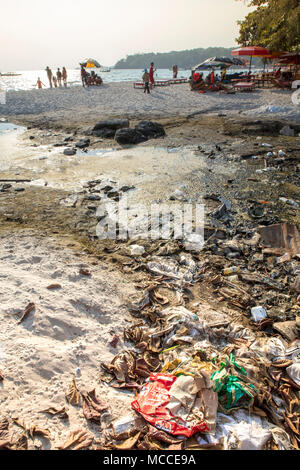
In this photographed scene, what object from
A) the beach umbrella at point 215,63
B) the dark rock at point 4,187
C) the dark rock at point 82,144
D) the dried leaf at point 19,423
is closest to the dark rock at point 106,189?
the dark rock at point 4,187

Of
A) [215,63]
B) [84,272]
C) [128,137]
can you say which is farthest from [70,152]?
[215,63]

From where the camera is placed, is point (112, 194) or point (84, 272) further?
point (112, 194)

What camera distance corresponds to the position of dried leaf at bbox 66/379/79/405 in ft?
7.32

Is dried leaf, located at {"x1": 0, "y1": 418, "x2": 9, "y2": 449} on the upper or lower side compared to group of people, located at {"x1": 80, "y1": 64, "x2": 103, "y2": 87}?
lower

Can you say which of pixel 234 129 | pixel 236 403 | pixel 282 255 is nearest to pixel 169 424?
pixel 236 403

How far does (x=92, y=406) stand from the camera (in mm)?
2223

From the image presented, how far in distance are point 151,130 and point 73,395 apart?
9.48 metres

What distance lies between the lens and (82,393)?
2.32 metres

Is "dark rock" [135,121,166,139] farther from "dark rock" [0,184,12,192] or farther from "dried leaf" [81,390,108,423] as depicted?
"dried leaf" [81,390,108,423]

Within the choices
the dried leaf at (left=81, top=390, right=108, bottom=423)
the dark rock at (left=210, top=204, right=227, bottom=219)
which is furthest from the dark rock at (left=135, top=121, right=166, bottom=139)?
the dried leaf at (left=81, top=390, right=108, bottom=423)

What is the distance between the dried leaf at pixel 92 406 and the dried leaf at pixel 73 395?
54 mm

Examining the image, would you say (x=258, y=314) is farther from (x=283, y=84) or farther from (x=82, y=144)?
(x=283, y=84)

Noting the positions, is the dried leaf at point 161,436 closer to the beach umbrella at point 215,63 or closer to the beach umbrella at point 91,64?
the beach umbrella at point 215,63

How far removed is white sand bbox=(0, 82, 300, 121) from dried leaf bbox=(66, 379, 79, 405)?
38.0 ft
